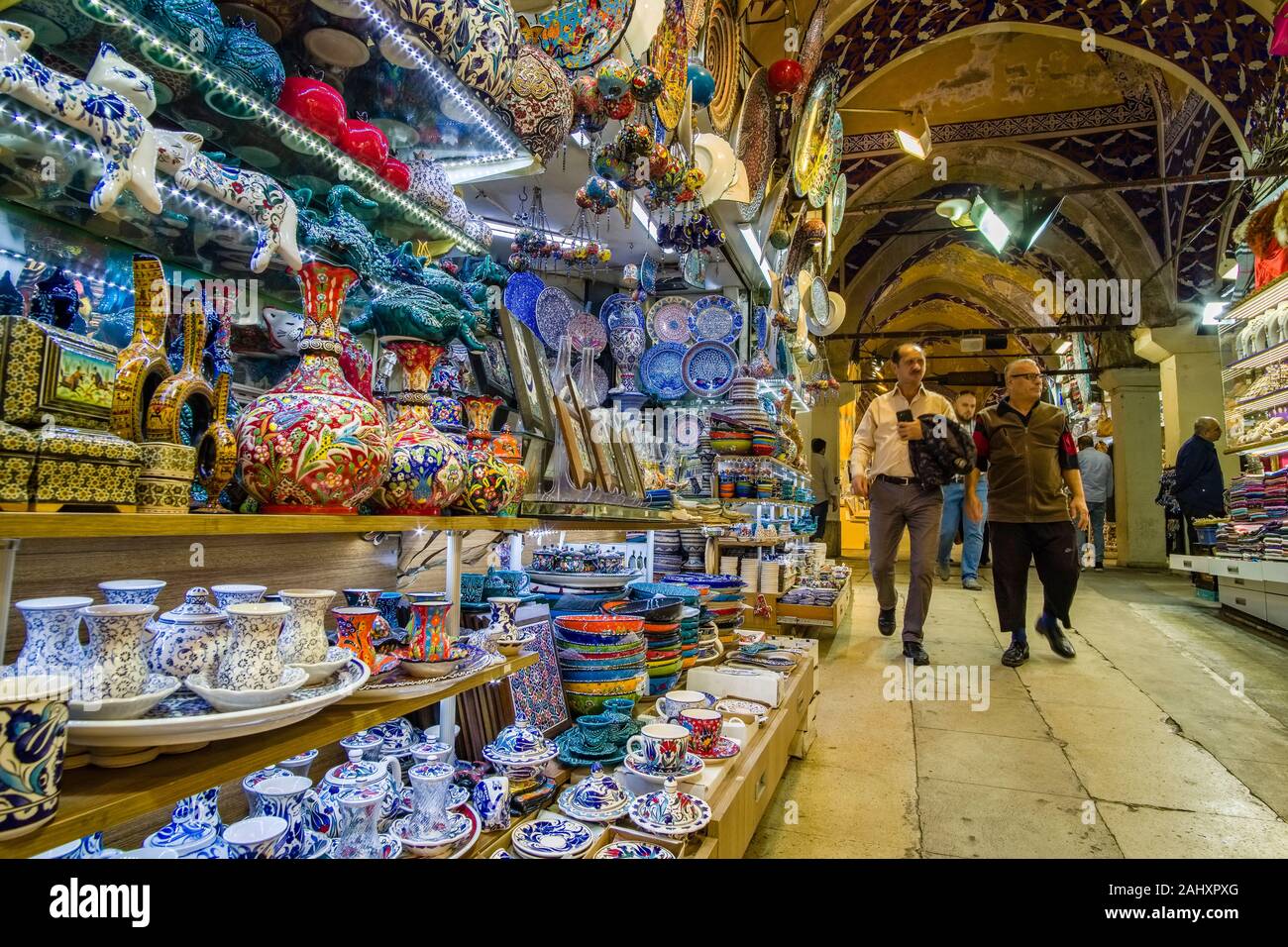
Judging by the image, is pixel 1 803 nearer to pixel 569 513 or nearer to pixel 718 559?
pixel 569 513

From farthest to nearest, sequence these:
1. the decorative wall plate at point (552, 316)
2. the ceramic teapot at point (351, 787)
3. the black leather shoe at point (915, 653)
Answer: the black leather shoe at point (915, 653), the decorative wall plate at point (552, 316), the ceramic teapot at point (351, 787)

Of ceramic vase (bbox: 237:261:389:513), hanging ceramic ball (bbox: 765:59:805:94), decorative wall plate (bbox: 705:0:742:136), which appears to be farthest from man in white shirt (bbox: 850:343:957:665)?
ceramic vase (bbox: 237:261:389:513)

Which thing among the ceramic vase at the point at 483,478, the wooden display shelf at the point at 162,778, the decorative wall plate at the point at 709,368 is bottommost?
the wooden display shelf at the point at 162,778

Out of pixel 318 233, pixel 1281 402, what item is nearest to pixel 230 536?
pixel 318 233

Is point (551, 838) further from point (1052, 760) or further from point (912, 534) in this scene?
point (912, 534)

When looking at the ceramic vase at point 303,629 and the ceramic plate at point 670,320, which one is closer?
the ceramic vase at point 303,629

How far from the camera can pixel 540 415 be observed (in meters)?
1.76

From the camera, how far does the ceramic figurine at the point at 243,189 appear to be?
994mm

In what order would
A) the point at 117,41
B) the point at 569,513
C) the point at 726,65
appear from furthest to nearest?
the point at 726,65, the point at 569,513, the point at 117,41

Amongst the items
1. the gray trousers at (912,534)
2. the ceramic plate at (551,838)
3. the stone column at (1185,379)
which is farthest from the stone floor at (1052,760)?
the stone column at (1185,379)

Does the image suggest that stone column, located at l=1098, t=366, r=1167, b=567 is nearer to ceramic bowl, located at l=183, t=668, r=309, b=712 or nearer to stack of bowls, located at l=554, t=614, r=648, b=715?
stack of bowls, located at l=554, t=614, r=648, b=715

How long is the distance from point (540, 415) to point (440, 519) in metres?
0.63

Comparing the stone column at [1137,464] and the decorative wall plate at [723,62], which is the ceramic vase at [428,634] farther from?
the stone column at [1137,464]

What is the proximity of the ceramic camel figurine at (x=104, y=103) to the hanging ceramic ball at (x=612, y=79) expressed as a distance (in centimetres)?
141
